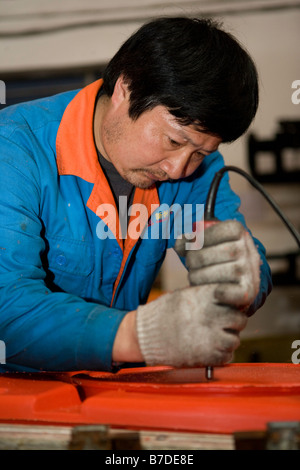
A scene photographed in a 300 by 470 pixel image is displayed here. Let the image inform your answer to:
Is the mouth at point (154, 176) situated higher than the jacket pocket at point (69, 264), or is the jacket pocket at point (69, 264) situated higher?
the mouth at point (154, 176)

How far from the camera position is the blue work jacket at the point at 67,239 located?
43.4 inches

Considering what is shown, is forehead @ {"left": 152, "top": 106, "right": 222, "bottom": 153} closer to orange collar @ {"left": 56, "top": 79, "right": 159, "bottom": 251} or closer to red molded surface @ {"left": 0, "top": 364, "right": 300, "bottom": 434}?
orange collar @ {"left": 56, "top": 79, "right": 159, "bottom": 251}

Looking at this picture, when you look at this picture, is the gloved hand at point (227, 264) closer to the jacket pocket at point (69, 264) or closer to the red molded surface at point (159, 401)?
the red molded surface at point (159, 401)

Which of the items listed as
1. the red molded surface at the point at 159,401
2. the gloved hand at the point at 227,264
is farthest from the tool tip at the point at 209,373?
the gloved hand at the point at 227,264

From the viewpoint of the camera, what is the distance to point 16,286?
44.8 inches

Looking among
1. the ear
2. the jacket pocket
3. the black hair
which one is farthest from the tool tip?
the ear

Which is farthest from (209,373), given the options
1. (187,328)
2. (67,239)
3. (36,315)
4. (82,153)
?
(82,153)

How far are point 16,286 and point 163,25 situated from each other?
754mm

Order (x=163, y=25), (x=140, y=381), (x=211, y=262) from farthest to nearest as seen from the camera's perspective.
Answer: (x=163, y=25), (x=140, y=381), (x=211, y=262)

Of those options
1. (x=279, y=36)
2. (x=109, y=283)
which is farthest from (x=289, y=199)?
(x=109, y=283)

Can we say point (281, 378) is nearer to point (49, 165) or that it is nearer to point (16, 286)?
point (16, 286)

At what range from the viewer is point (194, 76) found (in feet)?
4.00

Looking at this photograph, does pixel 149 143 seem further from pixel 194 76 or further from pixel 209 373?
pixel 209 373

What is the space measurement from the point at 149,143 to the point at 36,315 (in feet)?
1.70
